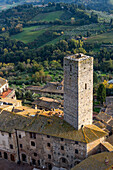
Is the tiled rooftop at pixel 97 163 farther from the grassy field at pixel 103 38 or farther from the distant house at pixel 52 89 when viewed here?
the grassy field at pixel 103 38

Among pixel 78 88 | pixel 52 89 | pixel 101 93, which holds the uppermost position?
pixel 78 88

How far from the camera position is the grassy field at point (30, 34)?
5812 inches

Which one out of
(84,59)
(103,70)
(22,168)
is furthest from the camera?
(103,70)

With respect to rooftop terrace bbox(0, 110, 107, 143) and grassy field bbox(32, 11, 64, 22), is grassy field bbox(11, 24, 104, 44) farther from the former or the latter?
rooftop terrace bbox(0, 110, 107, 143)

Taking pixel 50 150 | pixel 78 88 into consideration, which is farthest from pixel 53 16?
pixel 50 150

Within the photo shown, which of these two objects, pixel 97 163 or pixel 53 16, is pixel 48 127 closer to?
pixel 97 163

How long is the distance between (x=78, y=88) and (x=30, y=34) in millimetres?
124796

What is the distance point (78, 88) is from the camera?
1329 inches

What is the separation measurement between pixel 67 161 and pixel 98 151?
5.09 metres

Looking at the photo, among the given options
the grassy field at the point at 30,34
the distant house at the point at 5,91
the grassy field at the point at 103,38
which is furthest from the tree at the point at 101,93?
the grassy field at the point at 30,34

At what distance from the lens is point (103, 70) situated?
10131 centimetres

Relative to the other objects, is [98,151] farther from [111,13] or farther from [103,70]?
[111,13]

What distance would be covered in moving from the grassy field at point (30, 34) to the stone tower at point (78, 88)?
113965 millimetres

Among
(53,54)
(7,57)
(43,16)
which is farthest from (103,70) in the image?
(43,16)
